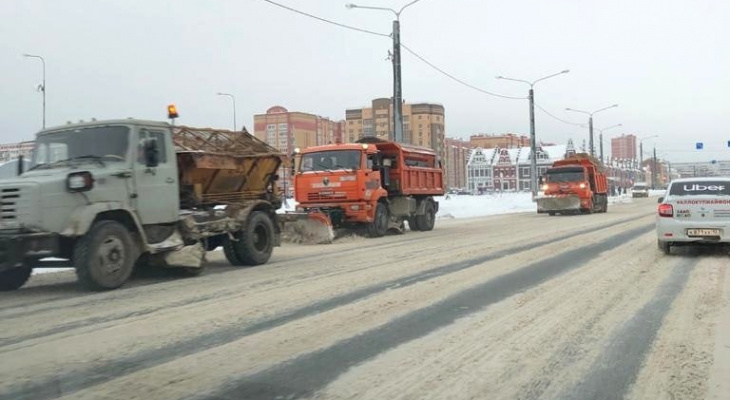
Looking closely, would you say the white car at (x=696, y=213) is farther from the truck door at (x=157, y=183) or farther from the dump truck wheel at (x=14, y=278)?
the dump truck wheel at (x=14, y=278)

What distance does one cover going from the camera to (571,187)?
32375 mm

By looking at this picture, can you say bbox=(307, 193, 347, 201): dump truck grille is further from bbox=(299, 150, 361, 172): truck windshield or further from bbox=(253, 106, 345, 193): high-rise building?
bbox=(253, 106, 345, 193): high-rise building

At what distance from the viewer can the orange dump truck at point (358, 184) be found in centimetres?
1831

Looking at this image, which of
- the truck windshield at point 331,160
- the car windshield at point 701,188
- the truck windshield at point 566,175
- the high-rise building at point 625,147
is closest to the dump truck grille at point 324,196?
the truck windshield at point 331,160

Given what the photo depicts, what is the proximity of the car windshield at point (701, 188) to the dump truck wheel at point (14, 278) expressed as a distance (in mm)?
11602

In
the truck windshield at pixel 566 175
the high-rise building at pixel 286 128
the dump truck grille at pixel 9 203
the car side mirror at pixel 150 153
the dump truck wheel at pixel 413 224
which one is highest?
the high-rise building at pixel 286 128

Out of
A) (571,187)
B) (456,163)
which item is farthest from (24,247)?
(456,163)

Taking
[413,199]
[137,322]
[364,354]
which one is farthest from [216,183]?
[413,199]

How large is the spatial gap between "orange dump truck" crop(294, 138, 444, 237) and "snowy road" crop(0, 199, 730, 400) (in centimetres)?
693

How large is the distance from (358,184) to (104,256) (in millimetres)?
9898

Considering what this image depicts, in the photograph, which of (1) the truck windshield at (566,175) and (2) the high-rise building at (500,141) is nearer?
(1) the truck windshield at (566,175)

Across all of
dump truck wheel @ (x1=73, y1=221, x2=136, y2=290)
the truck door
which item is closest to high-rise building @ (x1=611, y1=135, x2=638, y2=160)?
the truck door

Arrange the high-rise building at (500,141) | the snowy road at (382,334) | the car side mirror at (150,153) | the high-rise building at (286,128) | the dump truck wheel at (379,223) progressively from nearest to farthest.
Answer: the snowy road at (382,334) < the car side mirror at (150,153) < the dump truck wheel at (379,223) < the high-rise building at (286,128) < the high-rise building at (500,141)

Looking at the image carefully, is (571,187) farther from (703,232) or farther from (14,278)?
(14,278)
